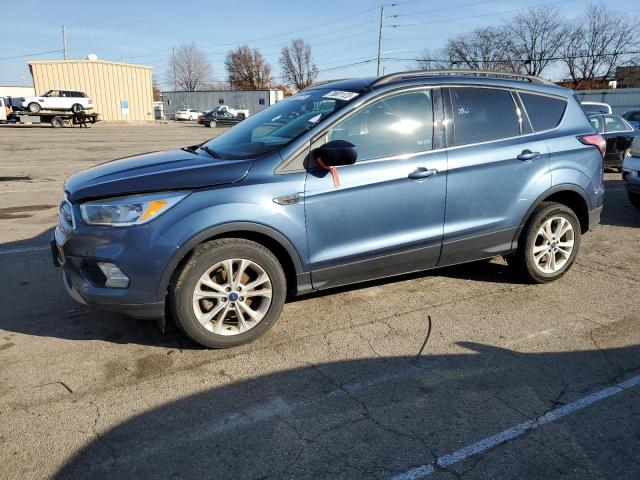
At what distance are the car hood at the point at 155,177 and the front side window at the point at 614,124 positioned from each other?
1104 cm

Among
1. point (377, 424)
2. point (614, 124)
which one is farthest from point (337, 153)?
point (614, 124)

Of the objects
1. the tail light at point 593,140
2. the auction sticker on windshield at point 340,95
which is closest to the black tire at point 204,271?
Result: the auction sticker on windshield at point 340,95

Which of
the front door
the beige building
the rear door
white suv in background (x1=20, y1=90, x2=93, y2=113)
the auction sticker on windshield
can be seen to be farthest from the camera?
the beige building

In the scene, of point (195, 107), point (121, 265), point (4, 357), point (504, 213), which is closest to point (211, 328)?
point (121, 265)

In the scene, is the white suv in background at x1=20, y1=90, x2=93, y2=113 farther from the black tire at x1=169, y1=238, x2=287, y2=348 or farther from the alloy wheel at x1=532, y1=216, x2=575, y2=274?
the alloy wheel at x1=532, y1=216, x2=575, y2=274

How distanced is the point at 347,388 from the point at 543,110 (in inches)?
130

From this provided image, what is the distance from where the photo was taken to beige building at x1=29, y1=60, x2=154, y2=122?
42.8 metres

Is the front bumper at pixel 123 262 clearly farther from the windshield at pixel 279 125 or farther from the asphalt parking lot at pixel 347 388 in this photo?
the windshield at pixel 279 125

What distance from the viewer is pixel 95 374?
332cm

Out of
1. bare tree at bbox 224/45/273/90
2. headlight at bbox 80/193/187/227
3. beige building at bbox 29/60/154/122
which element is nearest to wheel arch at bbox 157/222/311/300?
headlight at bbox 80/193/187/227

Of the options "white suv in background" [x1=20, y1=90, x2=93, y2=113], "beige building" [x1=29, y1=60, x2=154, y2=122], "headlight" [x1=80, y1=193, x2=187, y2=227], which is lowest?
"headlight" [x1=80, y1=193, x2=187, y2=227]

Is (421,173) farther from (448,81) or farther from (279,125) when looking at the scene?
(279,125)

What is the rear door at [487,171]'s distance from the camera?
4270 mm

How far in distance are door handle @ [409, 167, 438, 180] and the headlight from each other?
179 centimetres
